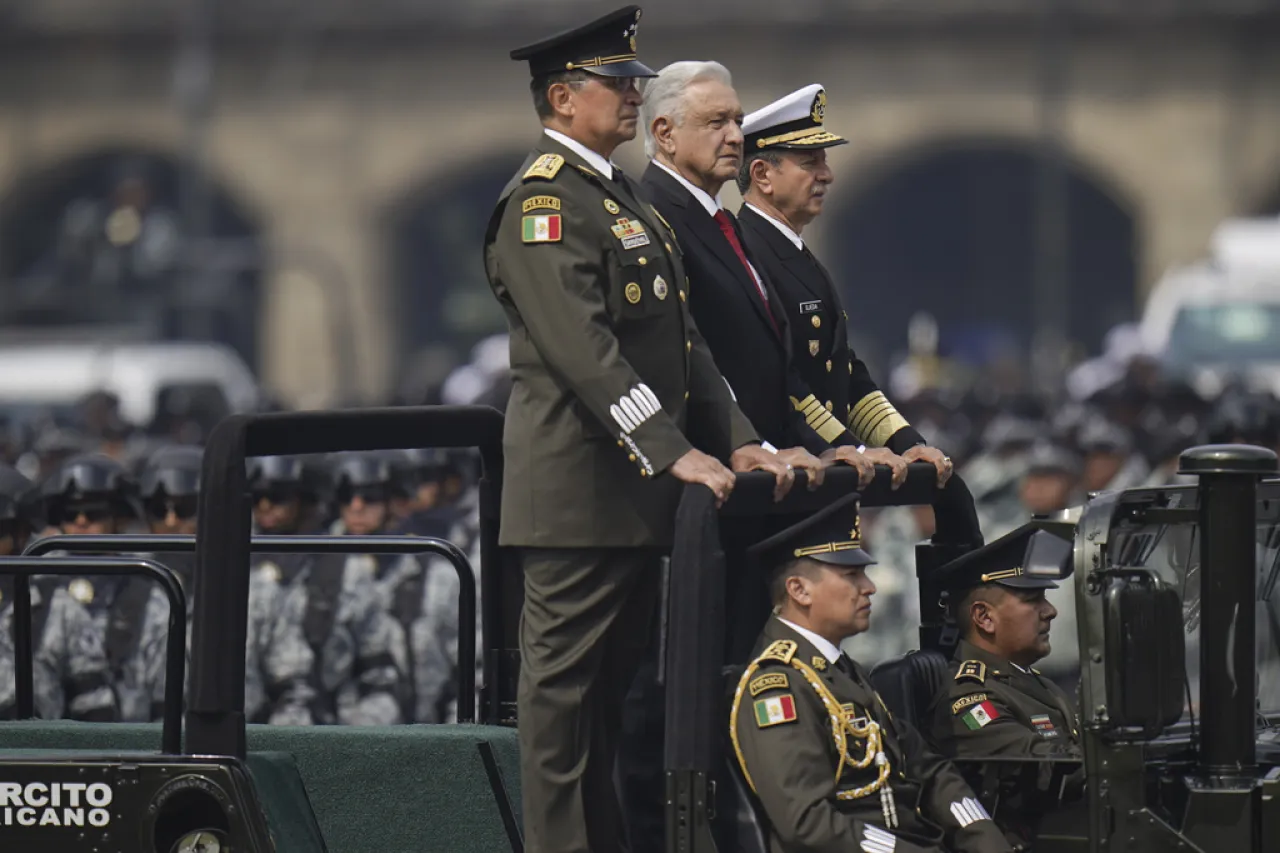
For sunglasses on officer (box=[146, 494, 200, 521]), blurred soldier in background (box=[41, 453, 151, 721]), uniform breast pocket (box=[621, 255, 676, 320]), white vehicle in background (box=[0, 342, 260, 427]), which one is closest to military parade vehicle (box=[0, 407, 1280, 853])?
uniform breast pocket (box=[621, 255, 676, 320])

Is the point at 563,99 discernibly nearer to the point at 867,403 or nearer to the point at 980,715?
the point at 867,403

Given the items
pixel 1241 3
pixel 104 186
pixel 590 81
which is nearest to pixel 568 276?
pixel 590 81

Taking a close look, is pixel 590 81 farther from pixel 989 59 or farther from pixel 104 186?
pixel 104 186

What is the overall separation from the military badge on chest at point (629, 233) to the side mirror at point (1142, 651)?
3.83ft

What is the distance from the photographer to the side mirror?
4.36 metres

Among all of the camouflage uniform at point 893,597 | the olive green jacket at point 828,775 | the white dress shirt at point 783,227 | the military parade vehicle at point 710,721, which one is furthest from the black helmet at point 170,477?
the olive green jacket at point 828,775

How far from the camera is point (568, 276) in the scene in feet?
16.3

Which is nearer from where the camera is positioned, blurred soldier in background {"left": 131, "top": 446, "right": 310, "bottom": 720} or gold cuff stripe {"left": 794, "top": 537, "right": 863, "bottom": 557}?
gold cuff stripe {"left": 794, "top": 537, "right": 863, "bottom": 557}

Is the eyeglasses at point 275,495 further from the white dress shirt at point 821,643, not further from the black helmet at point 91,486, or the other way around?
the white dress shirt at point 821,643

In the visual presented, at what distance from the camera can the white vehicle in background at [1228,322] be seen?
21141 mm

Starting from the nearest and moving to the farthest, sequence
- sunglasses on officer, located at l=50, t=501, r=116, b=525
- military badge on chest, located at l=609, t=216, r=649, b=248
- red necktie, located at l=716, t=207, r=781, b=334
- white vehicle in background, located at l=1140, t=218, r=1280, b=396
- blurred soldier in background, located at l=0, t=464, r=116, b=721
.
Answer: military badge on chest, located at l=609, t=216, r=649, b=248, red necktie, located at l=716, t=207, r=781, b=334, blurred soldier in background, located at l=0, t=464, r=116, b=721, sunglasses on officer, located at l=50, t=501, r=116, b=525, white vehicle in background, located at l=1140, t=218, r=1280, b=396

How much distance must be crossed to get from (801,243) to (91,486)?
14.2 feet

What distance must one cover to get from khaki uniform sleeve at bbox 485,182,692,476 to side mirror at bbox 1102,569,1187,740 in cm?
87

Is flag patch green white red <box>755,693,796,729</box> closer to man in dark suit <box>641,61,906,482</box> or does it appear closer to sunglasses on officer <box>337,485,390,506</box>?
man in dark suit <box>641,61,906,482</box>
